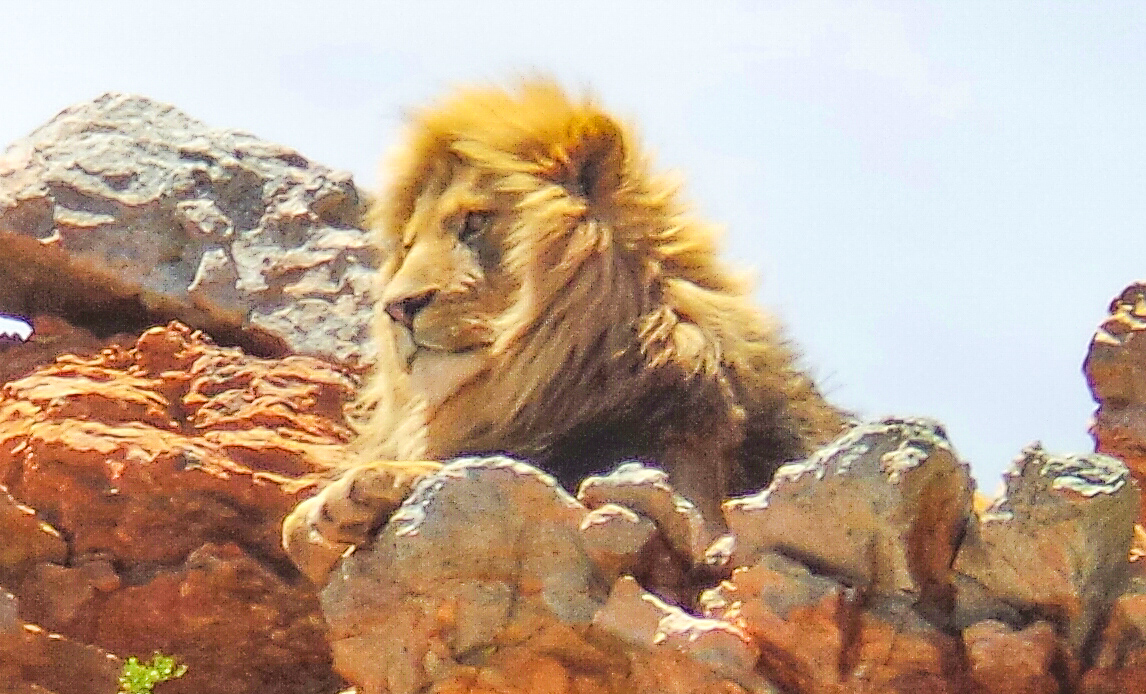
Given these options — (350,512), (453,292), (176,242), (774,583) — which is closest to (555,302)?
(453,292)

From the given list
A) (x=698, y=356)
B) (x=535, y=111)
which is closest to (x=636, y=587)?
(x=698, y=356)

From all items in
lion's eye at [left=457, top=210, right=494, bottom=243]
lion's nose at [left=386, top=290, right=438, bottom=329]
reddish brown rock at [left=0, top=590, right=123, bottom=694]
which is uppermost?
lion's eye at [left=457, top=210, right=494, bottom=243]

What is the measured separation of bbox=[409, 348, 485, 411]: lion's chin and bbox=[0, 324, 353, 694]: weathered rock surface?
0.60 m

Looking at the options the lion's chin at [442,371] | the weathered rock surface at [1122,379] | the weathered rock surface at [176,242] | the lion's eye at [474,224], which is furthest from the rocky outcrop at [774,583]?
the weathered rock surface at [176,242]

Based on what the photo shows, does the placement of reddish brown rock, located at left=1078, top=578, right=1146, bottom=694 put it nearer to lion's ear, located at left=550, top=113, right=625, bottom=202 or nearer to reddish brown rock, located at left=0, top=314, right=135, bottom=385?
lion's ear, located at left=550, top=113, right=625, bottom=202

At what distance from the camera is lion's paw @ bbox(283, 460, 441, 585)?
223 centimetres

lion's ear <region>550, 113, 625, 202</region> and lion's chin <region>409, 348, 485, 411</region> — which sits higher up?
lion's ear <region>550, 113, 625, 202</region>

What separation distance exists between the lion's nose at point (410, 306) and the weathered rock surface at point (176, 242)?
3.39 ft

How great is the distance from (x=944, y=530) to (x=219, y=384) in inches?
82.4

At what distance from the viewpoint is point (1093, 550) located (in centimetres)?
188

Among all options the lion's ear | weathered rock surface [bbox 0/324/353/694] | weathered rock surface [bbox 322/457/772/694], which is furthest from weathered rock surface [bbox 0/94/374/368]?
weathered rock surface [bbox 322/457/772/694]

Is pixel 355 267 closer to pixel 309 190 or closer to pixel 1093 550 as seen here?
pixel 309 190

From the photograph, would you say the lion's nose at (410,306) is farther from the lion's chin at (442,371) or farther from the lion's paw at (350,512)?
the lion's paw at (350,512)

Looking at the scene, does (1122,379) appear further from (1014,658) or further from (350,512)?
(350,512)
